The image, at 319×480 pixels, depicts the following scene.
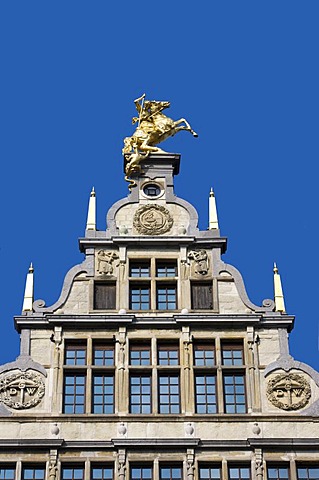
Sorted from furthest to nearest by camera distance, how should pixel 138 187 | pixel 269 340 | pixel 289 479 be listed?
pixel 138 187
pixel 269 340
pixel 289 479

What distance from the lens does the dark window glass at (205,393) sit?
3102cm

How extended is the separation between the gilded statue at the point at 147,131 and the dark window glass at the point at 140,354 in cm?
491

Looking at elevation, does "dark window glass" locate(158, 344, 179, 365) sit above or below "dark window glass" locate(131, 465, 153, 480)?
above

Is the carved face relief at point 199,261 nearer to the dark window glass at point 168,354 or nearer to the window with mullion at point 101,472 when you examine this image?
the dark window glass at point 168,354

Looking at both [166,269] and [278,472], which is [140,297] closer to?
[166,269]

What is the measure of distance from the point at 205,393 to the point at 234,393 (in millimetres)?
657

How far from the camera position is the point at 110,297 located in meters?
32.9

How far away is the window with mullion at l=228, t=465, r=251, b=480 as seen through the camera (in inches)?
1181

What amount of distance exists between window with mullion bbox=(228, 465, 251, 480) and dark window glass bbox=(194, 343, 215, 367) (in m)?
2.68

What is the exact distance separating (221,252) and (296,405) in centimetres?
468

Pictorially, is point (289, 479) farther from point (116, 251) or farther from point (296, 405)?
point (116, 251)

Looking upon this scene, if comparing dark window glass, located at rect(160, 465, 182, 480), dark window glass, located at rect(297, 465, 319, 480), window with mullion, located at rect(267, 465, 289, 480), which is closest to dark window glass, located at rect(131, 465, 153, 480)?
dark window glass, located at rect(160, 465, 182, 480)

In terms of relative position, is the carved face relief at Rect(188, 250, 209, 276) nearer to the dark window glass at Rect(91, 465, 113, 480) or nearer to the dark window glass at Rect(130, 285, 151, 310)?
the dark window glass at Rect(130, 285, 151, 310)

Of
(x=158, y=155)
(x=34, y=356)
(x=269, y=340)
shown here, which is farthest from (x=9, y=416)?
(x=158, y=155)
